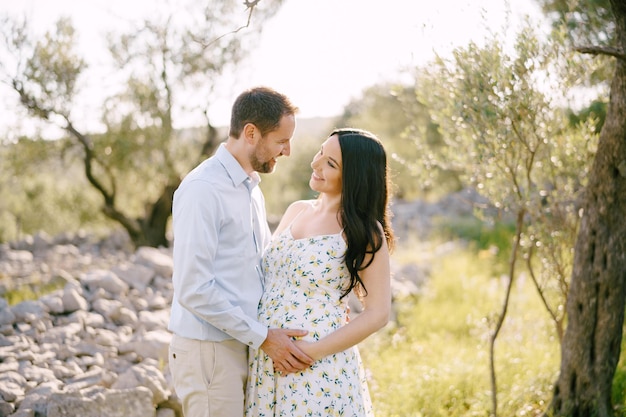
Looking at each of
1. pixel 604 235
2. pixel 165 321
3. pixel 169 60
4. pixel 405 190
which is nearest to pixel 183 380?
pixel 604 235

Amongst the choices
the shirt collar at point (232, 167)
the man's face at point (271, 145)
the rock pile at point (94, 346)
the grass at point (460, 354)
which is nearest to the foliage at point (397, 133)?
the grass at point (460, 354)

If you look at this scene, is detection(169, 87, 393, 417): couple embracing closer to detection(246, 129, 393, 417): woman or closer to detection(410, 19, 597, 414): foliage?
detection(246, 129, 393, 417): woman

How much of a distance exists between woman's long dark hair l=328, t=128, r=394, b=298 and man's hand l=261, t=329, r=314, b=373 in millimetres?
417

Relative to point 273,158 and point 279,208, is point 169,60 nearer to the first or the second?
point 273,158

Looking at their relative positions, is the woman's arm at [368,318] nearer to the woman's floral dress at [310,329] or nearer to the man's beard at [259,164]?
the woman's floral dress at [310,329]

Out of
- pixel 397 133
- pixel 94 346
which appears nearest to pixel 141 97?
pixel 94 346

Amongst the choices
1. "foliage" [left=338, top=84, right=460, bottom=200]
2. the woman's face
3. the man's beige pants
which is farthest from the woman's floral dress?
"foliage" [left=338, top=84, right=460, bottom=200]

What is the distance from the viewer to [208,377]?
3.30 m

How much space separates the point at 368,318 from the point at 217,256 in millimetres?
871

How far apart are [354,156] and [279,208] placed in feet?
69.3

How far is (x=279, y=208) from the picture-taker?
24516 millimetres

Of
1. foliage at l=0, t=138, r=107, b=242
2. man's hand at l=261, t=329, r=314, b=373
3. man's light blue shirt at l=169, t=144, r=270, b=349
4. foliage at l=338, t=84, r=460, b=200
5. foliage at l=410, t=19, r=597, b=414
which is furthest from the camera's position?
foliage at l=338, t=84, r=460, b=200

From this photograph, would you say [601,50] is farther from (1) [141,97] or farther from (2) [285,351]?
(1) [141,97]

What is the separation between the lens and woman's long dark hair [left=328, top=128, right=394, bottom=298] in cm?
330
